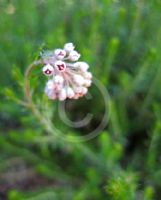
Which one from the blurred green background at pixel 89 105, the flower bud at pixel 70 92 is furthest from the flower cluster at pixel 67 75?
the blurred green background at pixel 89 105

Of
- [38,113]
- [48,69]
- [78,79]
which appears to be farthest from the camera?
[38,113]

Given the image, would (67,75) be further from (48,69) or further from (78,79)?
(48,69)

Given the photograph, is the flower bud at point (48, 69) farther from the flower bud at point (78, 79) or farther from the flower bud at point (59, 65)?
the flower bud at point (78, 79)

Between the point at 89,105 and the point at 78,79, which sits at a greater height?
the point at 89,105

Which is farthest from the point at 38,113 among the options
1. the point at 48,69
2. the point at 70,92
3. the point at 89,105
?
the point at 89,105

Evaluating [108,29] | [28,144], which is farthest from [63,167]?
[108,29]

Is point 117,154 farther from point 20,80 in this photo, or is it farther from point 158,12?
point 158,12
